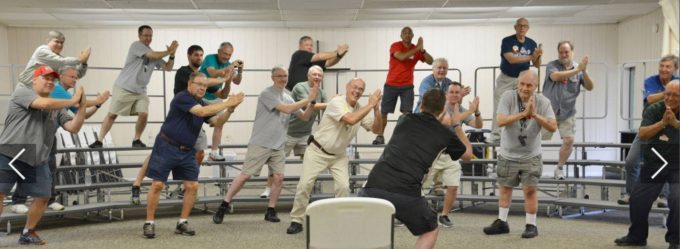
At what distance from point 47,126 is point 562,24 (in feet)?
31.3

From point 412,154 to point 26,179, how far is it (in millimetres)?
3389

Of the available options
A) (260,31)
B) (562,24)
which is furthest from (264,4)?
(562,24)

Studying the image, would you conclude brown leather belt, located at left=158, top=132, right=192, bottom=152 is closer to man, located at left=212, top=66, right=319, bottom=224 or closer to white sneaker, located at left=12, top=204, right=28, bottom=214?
man, located at left=212, top=66, right=319, bottom=224

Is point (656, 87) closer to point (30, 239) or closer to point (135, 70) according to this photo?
point (135, 70)

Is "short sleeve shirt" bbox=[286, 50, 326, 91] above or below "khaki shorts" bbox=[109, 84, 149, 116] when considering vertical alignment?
above

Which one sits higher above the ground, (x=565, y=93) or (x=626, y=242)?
(x=565, y=93)

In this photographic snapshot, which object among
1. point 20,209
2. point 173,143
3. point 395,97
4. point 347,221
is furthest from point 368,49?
point 347,221

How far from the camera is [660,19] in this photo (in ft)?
33.8

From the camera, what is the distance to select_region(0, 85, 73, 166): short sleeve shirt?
552 cm

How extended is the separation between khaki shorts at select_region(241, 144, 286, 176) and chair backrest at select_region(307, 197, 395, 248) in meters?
3.47

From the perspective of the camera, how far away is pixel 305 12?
417 inches

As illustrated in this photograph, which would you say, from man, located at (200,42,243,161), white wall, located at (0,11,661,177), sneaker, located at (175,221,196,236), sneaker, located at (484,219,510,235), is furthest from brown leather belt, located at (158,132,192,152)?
white wall, located at (0,11,661,177)

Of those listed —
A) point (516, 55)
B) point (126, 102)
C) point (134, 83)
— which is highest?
point (516, 55)

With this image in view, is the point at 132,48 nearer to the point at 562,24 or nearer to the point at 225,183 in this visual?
the point at 225,183
